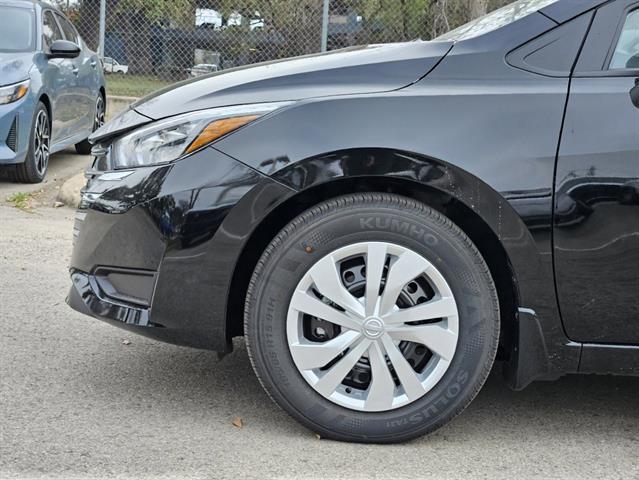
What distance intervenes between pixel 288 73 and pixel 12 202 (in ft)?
16.2

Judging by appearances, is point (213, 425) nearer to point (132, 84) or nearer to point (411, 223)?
point (411, 223)

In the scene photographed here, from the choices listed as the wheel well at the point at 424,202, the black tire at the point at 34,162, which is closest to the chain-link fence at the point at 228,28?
the black tire at the point at 34,162

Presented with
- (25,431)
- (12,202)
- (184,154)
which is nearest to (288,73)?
(184,154)

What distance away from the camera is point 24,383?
3631 mm

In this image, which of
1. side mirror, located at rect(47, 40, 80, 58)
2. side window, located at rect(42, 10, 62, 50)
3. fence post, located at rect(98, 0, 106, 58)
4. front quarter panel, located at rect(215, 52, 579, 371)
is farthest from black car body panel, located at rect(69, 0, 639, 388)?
fence post, located at rect(98, 0, 106, 58)

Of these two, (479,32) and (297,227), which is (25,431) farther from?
(479,32)

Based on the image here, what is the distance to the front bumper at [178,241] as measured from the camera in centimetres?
305

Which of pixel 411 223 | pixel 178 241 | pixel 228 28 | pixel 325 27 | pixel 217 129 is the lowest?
pixel 228 28

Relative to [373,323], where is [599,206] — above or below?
above

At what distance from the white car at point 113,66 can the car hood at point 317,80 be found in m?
8.48

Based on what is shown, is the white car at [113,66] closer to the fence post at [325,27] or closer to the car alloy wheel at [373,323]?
the fence post at [325,27]

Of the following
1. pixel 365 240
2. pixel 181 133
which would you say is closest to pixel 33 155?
pixel 181 133

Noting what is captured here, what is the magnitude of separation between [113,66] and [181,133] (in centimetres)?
890

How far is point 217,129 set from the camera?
10.1 feet
